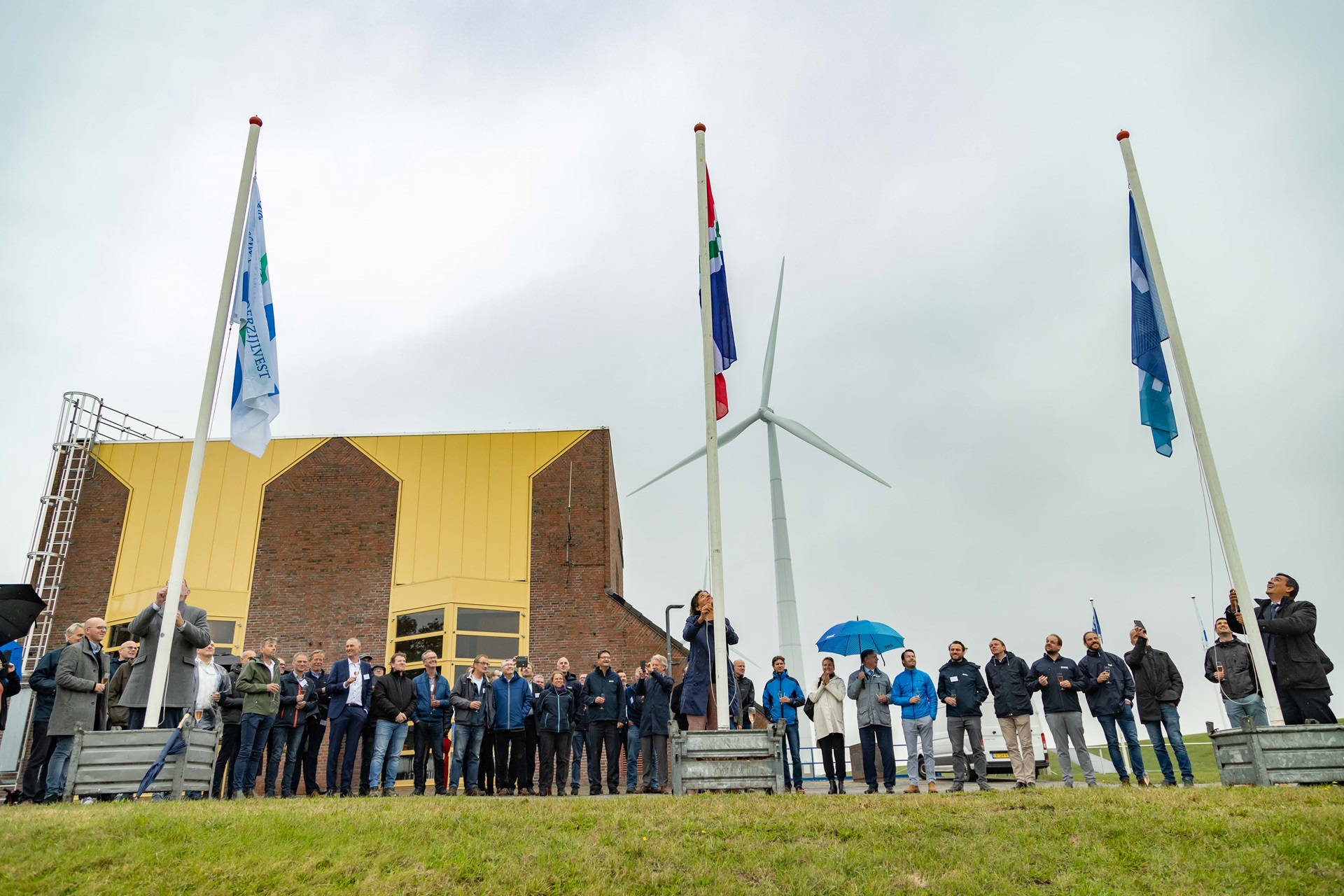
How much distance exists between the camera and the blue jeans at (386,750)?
1158cm

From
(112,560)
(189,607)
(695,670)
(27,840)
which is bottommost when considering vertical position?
(27,840)

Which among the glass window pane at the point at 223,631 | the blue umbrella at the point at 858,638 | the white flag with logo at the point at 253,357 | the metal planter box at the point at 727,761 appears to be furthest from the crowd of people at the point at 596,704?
the glass window pane at the point at 223,631

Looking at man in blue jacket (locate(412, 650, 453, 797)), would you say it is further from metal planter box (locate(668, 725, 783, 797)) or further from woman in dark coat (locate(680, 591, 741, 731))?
metal planter box (locate(668, 725, 783, 797))

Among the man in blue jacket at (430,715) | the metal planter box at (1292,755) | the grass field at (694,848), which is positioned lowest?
the grass field at (694,848)

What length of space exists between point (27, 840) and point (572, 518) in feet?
53.5

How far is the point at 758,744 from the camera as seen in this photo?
9359 mm

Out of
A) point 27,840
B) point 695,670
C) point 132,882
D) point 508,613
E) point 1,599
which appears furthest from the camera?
point 508,613

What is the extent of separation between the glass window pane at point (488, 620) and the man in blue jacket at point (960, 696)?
12154 mm

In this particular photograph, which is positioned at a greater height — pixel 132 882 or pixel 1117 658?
pixel 1117 658

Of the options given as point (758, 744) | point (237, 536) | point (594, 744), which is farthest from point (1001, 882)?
point (237, 536)

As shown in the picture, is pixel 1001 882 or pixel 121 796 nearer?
pixel 1001 882

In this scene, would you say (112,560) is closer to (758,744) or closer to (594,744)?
(594,744)

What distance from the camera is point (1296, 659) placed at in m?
9.79

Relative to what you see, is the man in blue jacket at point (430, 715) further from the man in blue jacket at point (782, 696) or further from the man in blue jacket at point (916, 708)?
the man in blue jacket at point (916, 708)
